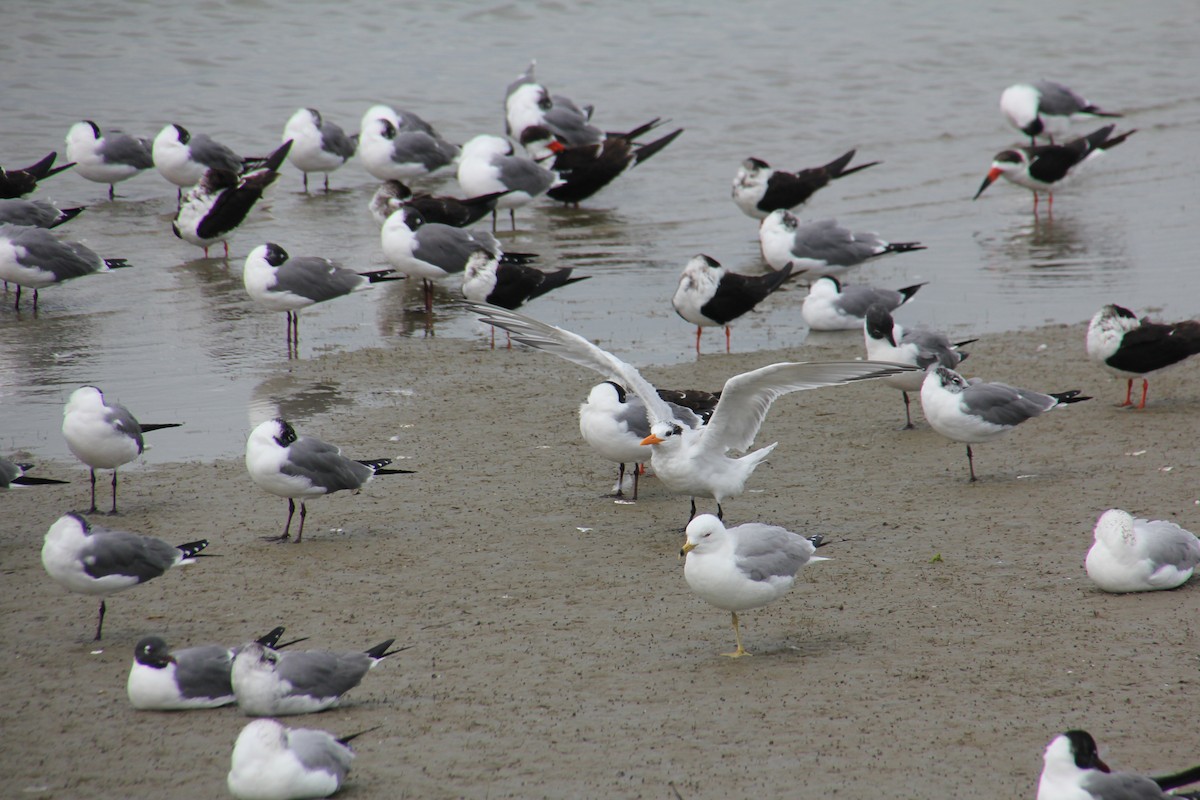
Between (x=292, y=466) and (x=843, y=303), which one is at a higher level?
(x=843, y=303)

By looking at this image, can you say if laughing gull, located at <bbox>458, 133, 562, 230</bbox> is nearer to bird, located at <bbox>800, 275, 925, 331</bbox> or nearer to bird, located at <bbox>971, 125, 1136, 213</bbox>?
bird, located at <bbox>800, 275, 925, 331</bbox>

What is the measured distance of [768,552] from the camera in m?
5.87

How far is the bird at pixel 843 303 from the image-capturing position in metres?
11.3

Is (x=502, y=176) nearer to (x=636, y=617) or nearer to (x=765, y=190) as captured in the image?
(x=765, y=190)

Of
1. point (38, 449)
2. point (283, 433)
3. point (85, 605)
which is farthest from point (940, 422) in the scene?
point (38, 449)

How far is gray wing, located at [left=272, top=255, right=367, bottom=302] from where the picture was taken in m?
11.0

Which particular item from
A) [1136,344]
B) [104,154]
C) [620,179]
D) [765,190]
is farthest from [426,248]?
[620,179]

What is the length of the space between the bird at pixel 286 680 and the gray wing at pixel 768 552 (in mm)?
1687

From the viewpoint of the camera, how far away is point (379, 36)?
2681 cm

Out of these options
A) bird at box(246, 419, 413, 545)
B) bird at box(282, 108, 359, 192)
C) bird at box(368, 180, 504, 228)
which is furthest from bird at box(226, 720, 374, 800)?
bird at box(282, 108, 359, 192)

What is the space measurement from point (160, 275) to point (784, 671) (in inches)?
377

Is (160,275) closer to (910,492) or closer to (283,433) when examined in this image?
(283,433)

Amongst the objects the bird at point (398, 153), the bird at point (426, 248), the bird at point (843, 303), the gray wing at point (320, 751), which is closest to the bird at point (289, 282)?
the bird at point (426, 248)

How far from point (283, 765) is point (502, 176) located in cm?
1157
